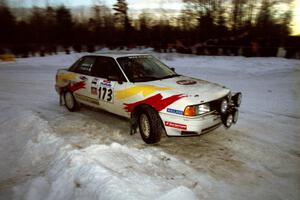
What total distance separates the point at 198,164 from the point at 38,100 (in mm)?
6418

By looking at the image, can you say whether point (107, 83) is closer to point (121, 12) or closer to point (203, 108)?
point (203, 108)

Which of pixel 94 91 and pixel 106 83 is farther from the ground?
pixel 106 83

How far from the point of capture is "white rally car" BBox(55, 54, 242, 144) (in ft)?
14.3

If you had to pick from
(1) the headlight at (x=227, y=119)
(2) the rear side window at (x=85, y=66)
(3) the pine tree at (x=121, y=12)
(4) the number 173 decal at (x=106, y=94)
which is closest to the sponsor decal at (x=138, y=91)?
(4) the number 173 decal at (x=106, y=94)

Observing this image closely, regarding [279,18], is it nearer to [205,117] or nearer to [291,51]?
[291,51]

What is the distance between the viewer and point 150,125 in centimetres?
461

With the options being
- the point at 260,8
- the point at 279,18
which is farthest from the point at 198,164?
the point at 260,8

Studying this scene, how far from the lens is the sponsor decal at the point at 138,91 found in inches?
186

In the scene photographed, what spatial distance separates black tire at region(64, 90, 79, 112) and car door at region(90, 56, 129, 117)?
1.07 metres

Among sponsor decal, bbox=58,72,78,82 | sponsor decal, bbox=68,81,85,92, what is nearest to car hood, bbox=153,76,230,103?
sponsor decal, bbox=68,81,85,92

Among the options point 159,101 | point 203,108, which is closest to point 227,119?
point 203,108

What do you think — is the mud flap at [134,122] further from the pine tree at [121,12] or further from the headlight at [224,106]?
the pine tree at [121,12]

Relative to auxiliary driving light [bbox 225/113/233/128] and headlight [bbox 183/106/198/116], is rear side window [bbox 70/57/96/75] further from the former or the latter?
auxiliary driving light [bbox 225/113/233/128]

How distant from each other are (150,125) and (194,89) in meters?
1.00
